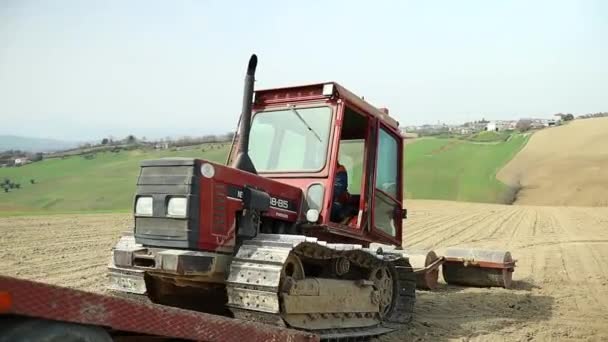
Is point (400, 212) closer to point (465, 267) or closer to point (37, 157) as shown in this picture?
point (465, 267)

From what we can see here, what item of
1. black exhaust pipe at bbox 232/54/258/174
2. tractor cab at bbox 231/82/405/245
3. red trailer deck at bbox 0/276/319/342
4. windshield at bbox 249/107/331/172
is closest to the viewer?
red trailer deck at bbox 0/276/319/342

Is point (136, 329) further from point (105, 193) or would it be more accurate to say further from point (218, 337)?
point (105, 193)

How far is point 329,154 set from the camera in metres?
6.14

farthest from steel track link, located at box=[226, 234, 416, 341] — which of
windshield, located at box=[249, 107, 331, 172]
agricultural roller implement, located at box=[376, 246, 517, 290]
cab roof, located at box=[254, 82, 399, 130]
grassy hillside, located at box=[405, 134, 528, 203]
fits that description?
grassy hillside, located at box=[405, 134, 528, 203]

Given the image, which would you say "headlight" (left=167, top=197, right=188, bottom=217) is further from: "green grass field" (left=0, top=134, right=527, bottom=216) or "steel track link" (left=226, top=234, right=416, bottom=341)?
"green grass field" (left=0, top=134, right=527, bottom=216)

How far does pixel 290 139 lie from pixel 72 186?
2252 centimetres

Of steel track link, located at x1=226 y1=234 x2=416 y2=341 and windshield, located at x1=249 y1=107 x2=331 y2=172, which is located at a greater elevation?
windshield, located at x1=249 y1=107 x2=331 y2=172

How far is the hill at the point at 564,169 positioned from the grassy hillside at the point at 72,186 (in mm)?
21006

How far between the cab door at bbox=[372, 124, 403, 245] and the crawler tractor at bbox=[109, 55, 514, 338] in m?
0.03

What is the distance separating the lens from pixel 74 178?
2872 centimetres

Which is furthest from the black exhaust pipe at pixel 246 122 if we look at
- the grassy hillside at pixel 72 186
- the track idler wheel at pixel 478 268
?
the grassy hillside at pixel 72 186

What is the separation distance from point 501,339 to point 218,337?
3797 mm

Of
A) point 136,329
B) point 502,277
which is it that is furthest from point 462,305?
point 136,329

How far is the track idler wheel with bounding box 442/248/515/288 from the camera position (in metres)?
9.14
